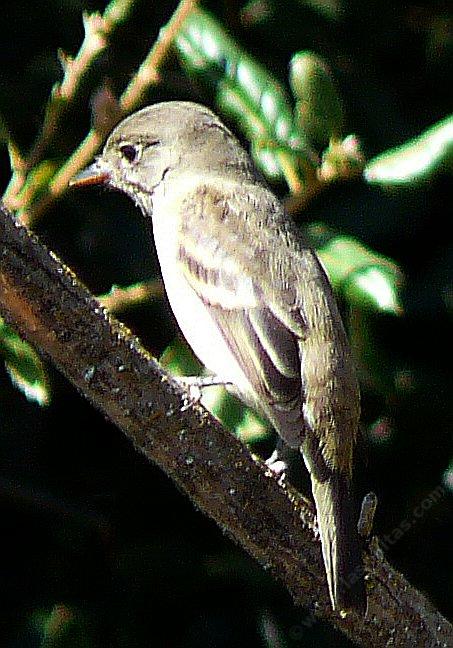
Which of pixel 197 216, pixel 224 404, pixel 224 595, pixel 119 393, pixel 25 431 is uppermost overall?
pixel 119 393

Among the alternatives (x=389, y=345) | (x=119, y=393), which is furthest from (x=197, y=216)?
(x=119, y=393)

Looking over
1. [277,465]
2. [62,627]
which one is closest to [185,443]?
[277,465]

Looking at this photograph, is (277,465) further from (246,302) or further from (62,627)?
(62,627)

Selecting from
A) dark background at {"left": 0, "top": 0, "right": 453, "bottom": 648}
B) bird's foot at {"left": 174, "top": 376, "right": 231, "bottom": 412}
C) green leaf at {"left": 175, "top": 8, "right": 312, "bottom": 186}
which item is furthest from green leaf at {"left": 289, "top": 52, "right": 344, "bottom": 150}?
bird's foot at {"left": 174, "top": 376, "right": 231, "bottom": 412}

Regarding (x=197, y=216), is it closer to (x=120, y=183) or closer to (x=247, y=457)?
(x=120, y=183)

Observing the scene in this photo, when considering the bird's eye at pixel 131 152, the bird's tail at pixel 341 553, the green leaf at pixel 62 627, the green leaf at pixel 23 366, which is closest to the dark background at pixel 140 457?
the green leaf at pixel 62 627

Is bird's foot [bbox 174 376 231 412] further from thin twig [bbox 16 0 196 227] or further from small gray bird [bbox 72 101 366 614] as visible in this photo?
thin twig [bbox 16 0 196 227]
